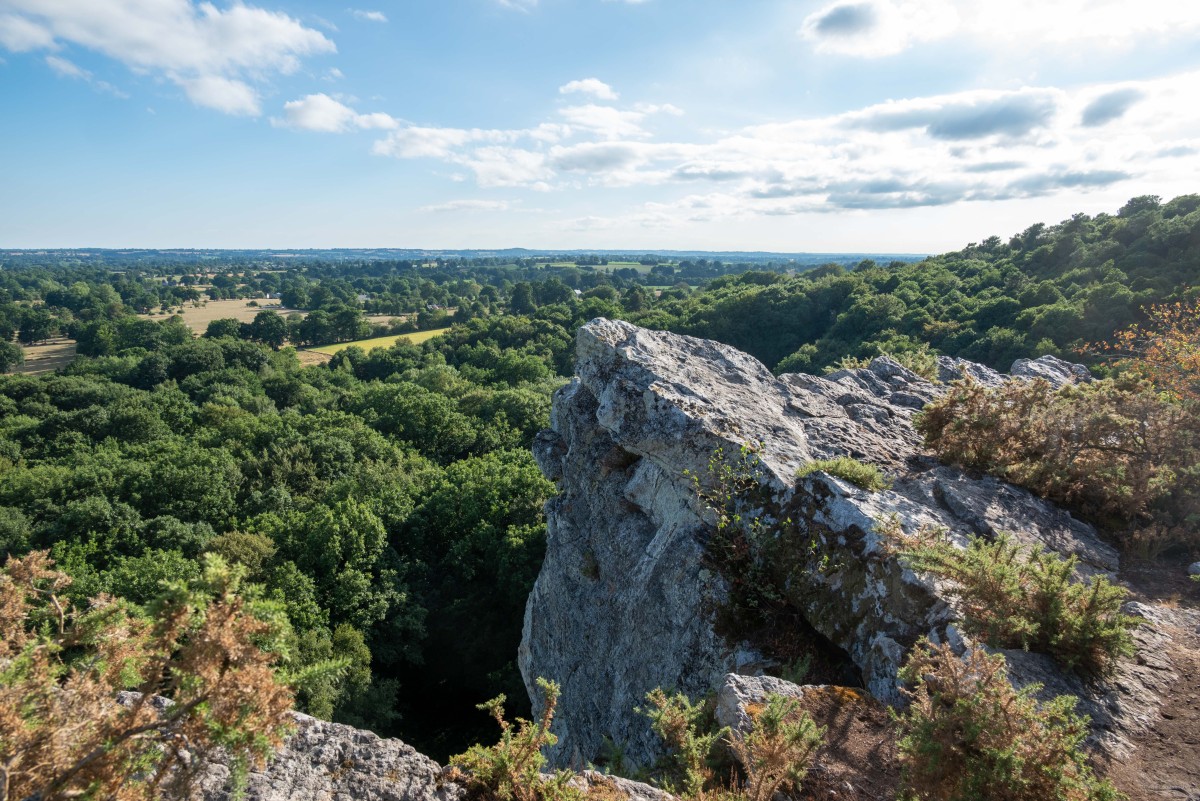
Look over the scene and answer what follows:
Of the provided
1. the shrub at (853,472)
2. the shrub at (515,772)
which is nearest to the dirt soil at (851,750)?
the shrub at (515,772)

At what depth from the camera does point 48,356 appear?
75.2 m

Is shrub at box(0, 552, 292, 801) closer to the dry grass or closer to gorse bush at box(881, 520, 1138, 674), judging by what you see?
gorse bush at box(881, 520, 1138, 674)

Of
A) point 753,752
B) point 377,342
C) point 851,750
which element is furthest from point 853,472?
point 377,342

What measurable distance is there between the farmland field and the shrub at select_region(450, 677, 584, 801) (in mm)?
104829

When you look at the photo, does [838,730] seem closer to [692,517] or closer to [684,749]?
[684,749]

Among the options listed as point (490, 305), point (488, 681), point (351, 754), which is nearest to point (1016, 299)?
point (488, 681)

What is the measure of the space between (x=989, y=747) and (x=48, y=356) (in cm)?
10496

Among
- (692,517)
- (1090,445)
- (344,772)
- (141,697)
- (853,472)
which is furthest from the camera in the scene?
(692,517)

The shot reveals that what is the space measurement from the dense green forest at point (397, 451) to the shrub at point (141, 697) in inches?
270

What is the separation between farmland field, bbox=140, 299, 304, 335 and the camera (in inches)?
3954

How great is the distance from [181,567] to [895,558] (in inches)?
862

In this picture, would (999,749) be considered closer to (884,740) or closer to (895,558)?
(884,740)

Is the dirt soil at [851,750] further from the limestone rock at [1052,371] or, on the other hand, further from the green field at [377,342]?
the green field at [377,342]

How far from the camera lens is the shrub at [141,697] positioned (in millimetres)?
3404
